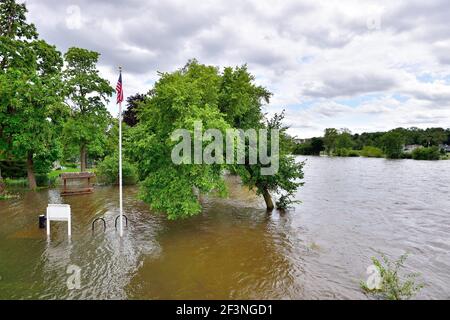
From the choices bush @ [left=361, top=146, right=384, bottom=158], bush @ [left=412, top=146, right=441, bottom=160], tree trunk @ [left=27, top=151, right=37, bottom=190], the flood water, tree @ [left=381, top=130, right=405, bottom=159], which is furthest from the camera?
bush @ [left=361, top=146, right=384, bottom=158]

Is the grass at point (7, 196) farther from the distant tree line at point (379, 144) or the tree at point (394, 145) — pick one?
the tree at point (394, 145)

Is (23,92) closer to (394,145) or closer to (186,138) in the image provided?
(186,138)

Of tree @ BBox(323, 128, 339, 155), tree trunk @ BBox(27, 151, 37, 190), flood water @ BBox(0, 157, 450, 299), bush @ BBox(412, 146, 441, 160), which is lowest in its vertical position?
flood water @ BBox(0, 157, 450, 299)

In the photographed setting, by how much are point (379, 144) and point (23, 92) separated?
102461 mm

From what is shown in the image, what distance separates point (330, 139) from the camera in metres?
112

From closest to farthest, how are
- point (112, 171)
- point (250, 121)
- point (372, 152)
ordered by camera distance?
point (250, 121), point (112, 171), point (372, 152)

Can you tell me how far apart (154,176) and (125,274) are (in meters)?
4.50

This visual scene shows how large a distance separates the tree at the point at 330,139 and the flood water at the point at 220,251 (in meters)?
97.9

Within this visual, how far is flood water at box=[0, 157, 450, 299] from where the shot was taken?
7.31 metres

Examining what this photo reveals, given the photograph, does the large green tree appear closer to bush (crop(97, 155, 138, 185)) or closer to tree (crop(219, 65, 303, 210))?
tree (crop(219, 65, 303, 210))

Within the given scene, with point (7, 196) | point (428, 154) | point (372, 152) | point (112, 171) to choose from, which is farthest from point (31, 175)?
point (372, 152)

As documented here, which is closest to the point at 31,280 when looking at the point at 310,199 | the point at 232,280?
the point at 232,280

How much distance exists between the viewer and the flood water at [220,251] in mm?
7312

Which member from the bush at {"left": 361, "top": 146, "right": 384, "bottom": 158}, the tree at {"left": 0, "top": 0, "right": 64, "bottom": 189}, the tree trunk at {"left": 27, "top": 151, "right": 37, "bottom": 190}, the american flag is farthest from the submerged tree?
the bush at {"left": 361, "top": 146, "right": 384, "bottom": 158}
